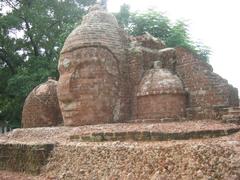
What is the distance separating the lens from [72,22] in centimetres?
2273

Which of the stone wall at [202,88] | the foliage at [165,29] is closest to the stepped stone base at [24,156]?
the stone wall at [202,88]

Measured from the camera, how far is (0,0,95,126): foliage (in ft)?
69.0

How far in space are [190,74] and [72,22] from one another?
13.3m

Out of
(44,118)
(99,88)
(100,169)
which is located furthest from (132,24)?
(100,169)

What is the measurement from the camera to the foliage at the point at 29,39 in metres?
21.0

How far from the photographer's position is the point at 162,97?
10609 mm

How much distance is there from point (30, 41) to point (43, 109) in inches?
366

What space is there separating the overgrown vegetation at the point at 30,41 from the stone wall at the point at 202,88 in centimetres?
840

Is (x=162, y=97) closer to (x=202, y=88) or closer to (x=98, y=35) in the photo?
(x=202, y=88)

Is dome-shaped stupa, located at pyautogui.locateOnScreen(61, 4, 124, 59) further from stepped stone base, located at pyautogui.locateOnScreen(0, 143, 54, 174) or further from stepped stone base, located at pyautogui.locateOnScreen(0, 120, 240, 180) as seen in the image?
stepped stone base, located at pyautogui.locateOnScreen(0, 143, 54, 174)

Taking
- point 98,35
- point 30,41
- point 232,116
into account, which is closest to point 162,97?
point 232,116

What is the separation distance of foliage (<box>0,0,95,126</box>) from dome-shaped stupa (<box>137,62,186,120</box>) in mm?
10248

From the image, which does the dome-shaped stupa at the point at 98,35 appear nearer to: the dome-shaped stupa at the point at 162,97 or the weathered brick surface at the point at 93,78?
the weathered brick surface at the point at 93,78

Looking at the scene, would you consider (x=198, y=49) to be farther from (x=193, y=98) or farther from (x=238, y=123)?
(x=238, y=123)
